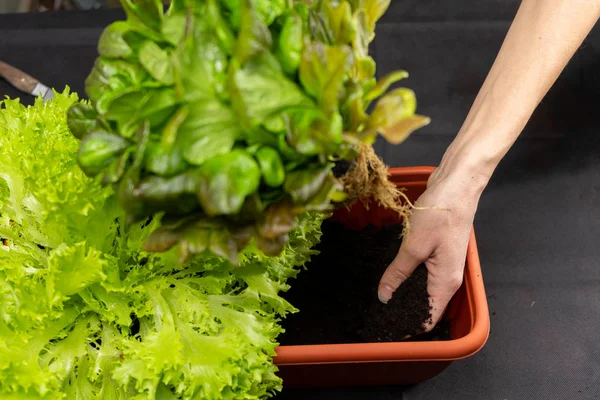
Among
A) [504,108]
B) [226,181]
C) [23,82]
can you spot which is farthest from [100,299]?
[23,82]

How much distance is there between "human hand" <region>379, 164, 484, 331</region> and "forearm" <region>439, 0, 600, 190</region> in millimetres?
22

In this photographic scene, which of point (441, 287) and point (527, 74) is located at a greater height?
point (527, 74)

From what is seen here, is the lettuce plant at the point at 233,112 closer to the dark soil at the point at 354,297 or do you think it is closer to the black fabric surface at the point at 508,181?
the dark soil at the point at 354,297

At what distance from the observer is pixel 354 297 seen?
0.80 meters

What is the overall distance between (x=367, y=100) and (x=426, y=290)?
42 cm

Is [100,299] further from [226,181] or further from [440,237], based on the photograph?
[440,237]

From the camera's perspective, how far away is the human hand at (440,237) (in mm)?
647

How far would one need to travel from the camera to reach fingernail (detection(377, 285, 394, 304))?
76cm

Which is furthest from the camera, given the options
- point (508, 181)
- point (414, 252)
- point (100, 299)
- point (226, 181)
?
point (508, 181)

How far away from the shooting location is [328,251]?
84 centimetres

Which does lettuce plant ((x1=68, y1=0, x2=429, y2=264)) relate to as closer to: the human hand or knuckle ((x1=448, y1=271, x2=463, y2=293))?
the human hand

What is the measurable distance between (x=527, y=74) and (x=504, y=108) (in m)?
0.05

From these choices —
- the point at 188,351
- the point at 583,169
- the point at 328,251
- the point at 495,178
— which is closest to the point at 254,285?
the point at 188,351

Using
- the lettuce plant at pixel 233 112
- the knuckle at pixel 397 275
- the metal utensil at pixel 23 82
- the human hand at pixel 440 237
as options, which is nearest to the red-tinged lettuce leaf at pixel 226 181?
the lettuce plant at pixel 233 112
